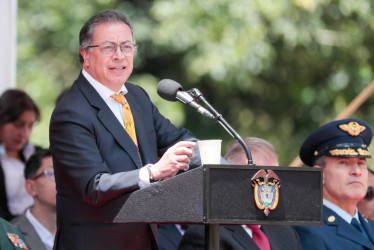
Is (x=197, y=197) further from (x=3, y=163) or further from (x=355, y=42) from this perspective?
(x=355, y=42)

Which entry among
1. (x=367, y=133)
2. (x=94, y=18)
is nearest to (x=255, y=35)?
(x=367, y=133)

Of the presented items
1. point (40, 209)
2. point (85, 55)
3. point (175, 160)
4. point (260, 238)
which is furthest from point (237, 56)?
point (175, 160)

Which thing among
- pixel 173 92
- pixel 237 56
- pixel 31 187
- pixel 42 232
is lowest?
pixel 42 232

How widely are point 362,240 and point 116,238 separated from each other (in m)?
1.89

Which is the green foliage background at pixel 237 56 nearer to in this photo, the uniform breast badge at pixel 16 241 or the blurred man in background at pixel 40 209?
the blurred man in background at pixel 40 209

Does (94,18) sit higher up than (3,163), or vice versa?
(94,18)

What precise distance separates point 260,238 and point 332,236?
1.87 feet

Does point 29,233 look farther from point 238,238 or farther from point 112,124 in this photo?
point 112,124

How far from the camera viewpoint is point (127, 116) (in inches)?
139

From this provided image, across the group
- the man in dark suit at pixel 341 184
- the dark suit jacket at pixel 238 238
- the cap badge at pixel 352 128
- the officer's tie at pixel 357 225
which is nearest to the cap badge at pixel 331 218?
the man in dark suit at pixel 341 184

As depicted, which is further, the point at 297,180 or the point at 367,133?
the point at 367,133

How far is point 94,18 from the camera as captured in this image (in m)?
3.51

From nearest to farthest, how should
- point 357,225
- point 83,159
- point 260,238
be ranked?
point 83,159
point 260,238
point 357,225

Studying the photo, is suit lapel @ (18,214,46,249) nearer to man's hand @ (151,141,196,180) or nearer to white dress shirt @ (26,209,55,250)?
white dress shirt @ (26,209,55,250)
